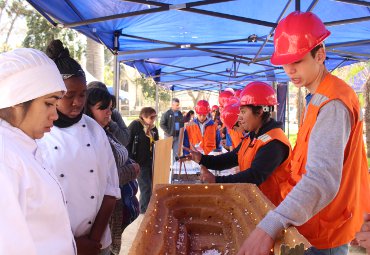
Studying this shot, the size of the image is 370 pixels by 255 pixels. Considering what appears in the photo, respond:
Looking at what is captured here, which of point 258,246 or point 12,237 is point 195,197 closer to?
point 258,246

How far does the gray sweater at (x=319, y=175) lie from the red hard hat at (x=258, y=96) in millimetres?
1257

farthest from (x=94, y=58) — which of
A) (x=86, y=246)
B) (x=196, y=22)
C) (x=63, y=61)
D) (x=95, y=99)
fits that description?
(x=86, y=246)

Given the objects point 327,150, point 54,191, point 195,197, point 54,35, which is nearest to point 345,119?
point 327,150

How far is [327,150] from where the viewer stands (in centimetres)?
136

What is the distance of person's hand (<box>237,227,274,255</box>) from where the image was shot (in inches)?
48.3

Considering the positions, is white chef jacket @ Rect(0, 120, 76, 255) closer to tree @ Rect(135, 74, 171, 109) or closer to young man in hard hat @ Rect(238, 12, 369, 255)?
young man in hard hat @ Rect(238, 12, 369, 255)

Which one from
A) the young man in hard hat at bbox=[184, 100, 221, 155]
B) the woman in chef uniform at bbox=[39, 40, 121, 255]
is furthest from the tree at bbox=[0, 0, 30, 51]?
the woman in chef uniform at bbox=[39, 40, 121, 255]

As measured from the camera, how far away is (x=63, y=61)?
74.3 inches

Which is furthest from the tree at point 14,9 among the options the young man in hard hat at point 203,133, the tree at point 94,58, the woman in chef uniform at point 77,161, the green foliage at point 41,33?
the woman in chef uniform at point 77,161

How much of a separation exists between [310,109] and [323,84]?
0.12 meters

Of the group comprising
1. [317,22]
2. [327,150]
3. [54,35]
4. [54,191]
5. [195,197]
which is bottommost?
[195,197]

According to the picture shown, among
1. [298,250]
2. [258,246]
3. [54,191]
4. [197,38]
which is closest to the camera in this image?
[298,250]

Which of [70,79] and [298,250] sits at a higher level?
[70,79]

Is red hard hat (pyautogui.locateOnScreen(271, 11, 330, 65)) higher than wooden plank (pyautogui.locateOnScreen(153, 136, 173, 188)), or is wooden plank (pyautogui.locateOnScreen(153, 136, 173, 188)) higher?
red hard hat (pyautogui.locateOnScreen(271, 11, 330, 65))
